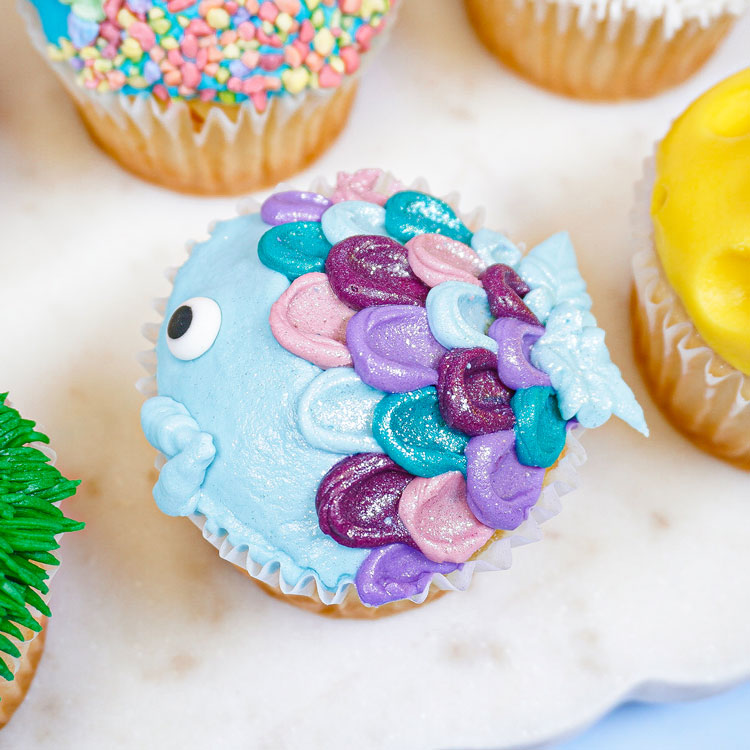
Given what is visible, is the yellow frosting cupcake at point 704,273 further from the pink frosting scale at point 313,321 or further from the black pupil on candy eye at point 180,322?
the black pupil on candy eye at point 180,322

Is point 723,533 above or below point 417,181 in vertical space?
below

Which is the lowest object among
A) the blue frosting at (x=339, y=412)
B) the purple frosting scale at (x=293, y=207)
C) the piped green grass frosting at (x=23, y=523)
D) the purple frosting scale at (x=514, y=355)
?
the piped green grass frosting at (x=23, y=523)

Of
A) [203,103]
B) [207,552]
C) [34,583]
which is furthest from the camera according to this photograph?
[203,103]

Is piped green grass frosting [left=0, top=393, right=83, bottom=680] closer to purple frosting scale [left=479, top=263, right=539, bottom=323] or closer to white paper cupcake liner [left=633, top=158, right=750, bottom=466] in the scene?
purple frosting scale [left=479, top=263, right=539, bottom=323]

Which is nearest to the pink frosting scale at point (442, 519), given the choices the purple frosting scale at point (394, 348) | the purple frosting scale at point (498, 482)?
the purple frosting scale at point (498, 482)

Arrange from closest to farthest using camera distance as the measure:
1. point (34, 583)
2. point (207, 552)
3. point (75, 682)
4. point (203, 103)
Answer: point (34, 583), point (75, 682), point (207, 552), point (203, 103)

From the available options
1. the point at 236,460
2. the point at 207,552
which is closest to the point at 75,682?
the point at 207,552

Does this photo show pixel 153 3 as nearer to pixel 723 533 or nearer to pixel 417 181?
pixel 417 181
